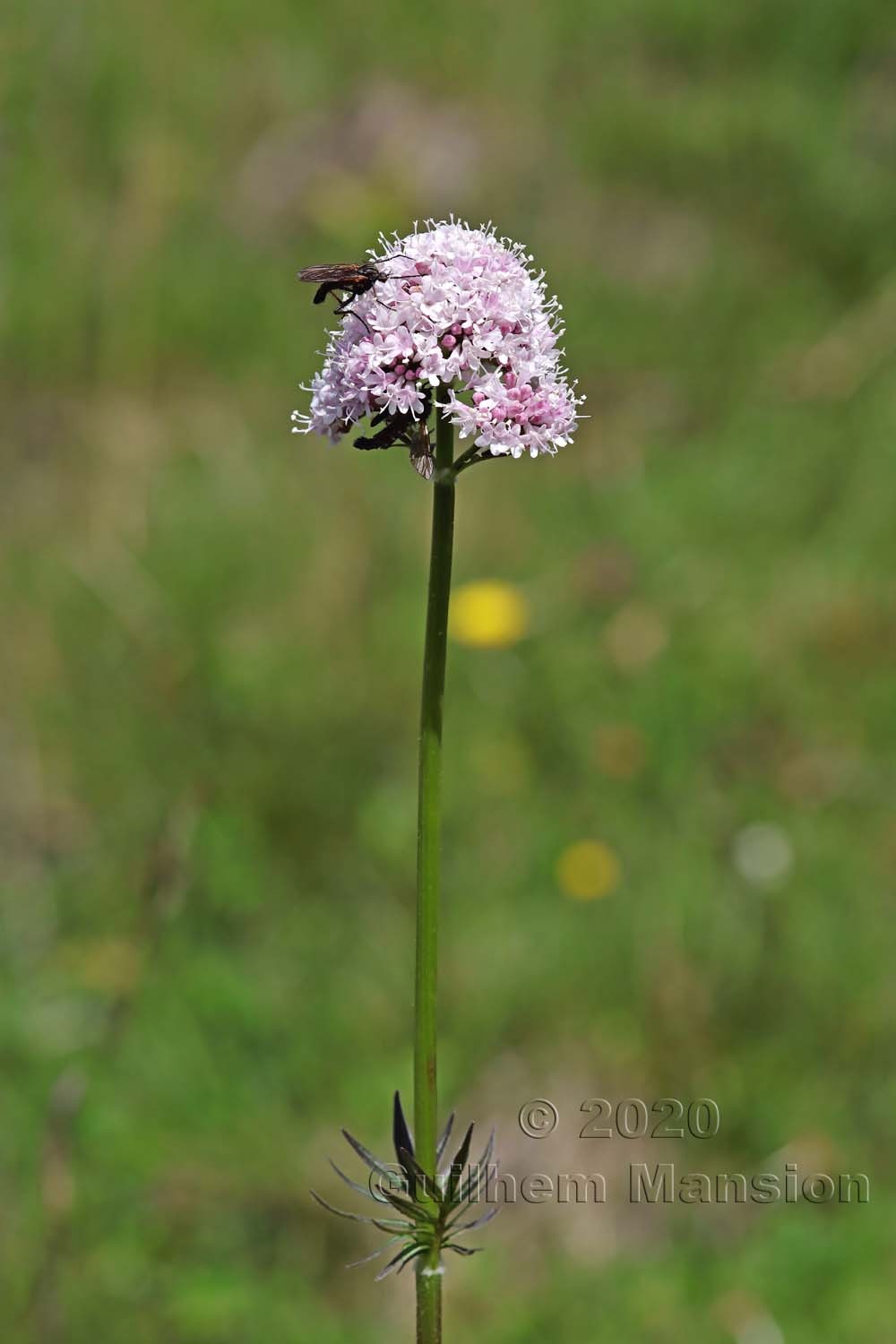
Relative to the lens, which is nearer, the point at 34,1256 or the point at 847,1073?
the point at 34,1256

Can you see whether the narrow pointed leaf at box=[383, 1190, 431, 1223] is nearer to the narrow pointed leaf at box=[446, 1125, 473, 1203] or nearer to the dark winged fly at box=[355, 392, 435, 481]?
the narrow pointed leaf at box=[446, 1125, 473, 1203]

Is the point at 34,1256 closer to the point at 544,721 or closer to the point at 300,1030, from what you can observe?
the point at 300,1030

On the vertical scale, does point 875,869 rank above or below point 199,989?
above

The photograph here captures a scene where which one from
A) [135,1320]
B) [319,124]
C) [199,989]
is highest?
[319,124]

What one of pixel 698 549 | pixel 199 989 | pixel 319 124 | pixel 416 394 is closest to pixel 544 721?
pixel 698 549

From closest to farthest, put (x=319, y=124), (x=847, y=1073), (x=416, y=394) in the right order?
1. (x=416, y=394)
2. (x=847, y=1073)
3. (x=319, y=124)

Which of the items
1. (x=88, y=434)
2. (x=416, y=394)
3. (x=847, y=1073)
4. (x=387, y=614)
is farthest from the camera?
(x=88, y=434)
